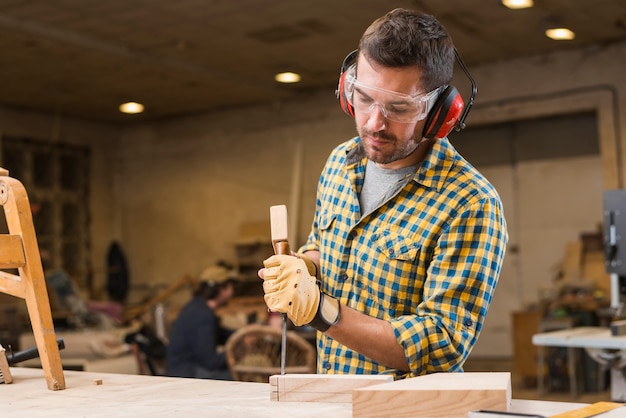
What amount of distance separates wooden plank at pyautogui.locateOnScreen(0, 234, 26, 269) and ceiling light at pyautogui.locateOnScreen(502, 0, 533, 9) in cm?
626

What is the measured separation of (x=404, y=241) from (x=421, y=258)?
59 mm

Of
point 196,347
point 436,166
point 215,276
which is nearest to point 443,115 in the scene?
point 436,166

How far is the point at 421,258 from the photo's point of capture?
6.48 ft

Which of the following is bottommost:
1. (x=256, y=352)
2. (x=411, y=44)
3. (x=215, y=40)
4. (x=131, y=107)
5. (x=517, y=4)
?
(x=256, y=352)

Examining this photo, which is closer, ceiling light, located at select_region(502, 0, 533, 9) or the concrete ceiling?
ceiling light, located at select_region(502, 0, 533, 9)

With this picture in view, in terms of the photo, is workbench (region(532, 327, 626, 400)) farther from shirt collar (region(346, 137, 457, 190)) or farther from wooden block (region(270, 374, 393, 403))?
wooden block (region(270, 374, 393, 403))

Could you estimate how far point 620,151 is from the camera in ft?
29.9

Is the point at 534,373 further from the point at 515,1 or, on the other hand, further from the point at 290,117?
the point at 290,117

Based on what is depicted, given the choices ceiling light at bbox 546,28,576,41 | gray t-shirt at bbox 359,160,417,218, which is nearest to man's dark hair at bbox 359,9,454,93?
gray t-shirt at bbox 359,160,417,218

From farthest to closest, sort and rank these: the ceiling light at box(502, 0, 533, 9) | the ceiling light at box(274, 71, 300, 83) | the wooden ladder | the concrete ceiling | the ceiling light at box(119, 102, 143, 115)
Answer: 1. the ceiling light at box(119, 102, 143, 115)
2. the ceiling light at box(274, 71, 300, 83)
3. the concrete ceiling
4. the ceiling light at box(502, 0, 533, 9)
5. the wooden ladder

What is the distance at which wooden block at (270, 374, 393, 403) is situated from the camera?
165 centimetres

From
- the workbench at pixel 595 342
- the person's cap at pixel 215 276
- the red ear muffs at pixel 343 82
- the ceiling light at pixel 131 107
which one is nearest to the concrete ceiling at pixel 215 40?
the ceiling light at pixel 131 107

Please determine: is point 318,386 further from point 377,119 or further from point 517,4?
point 517,4

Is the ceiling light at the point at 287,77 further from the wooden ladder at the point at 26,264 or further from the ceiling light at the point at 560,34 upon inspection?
the wooden ladder at the point at 26,264
